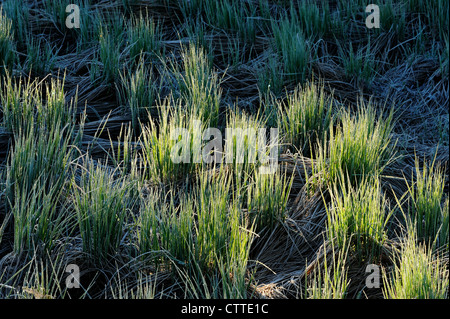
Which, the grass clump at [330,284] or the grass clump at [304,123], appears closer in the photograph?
the grass clump at [330,284]

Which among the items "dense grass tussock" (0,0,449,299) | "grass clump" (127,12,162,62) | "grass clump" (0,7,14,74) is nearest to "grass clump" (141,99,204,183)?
"dense grass tussock" (0,0,449,299)

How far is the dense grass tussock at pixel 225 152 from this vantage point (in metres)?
2.09

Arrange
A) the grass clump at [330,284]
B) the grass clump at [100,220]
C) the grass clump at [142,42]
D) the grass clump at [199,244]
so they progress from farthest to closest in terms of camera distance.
Result: the grass clump at [142,42]
the grass clump at [100,220]
the grass clump at [199,244]
the grass clump at [330,284]

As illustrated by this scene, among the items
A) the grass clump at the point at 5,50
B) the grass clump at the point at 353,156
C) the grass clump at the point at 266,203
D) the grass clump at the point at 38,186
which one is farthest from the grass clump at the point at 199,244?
the grass clump at the point at 5,50

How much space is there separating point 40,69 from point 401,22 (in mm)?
2074

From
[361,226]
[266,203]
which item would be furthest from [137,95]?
[361,226]

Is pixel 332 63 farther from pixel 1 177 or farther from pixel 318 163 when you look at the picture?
pixel 1 177

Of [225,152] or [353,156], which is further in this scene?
[225,152]

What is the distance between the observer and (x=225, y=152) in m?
2.61

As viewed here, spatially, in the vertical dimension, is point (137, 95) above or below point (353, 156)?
above

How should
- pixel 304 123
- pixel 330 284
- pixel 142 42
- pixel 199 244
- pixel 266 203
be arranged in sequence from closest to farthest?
1. pixel 330 284
2. pixel 199 244
3. pixel 266 203
4. pixel 304 123
5. pixel 142 42

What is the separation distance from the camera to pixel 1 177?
2.49m

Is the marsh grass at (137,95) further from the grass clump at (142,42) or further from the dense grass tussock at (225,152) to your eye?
the grass clump at (142,42)

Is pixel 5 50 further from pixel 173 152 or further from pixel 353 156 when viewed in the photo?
pixel 353 156
